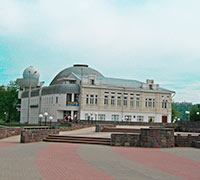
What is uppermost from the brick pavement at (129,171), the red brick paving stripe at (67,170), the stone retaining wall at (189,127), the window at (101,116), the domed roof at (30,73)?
the domed roof at (30,73)

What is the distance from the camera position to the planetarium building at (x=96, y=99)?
69875 mm

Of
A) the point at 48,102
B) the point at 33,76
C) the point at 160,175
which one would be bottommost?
the point at 160,175

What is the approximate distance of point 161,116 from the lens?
252ft

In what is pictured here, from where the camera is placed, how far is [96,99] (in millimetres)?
70688

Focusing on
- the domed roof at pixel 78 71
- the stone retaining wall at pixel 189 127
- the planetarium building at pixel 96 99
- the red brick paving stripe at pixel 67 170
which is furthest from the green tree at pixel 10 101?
the red brick paving stripe at pixel 67 170

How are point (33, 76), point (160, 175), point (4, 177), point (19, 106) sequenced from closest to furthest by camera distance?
point (4, 177) → point (160, 175) → point (33, 76) → point (19, 106)

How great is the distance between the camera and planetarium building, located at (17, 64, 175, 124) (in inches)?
2751

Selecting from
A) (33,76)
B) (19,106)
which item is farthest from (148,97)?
(19,106)

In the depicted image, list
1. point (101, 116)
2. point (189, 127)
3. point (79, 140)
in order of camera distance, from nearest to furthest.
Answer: point (79, 140) → point (189, 127) → point (101, 116)

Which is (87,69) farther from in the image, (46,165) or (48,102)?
(46,165)

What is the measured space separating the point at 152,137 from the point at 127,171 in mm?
10866

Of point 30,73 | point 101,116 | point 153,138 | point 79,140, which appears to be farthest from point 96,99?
point 153,138

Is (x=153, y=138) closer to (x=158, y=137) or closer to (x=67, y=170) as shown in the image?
(x=158, y=137)

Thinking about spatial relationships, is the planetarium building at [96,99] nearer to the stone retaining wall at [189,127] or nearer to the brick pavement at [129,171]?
the stone retaining wall at [189,127]
